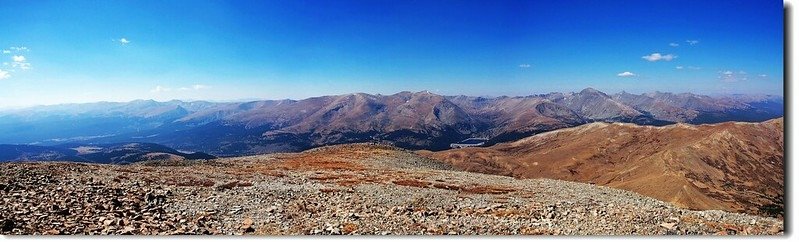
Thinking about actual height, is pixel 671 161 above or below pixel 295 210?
below

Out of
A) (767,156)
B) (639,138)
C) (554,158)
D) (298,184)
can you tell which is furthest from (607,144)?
(298,184)

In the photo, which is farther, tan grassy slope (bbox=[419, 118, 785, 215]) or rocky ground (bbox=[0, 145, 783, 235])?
tan grassy slope (bbox=[419, 118, 785, 215])

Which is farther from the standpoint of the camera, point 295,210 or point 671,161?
point 671,161

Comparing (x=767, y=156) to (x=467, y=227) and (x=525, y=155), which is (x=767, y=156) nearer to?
(x=525, y=155)

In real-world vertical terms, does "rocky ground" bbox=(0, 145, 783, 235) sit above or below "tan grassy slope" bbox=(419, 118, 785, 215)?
above
